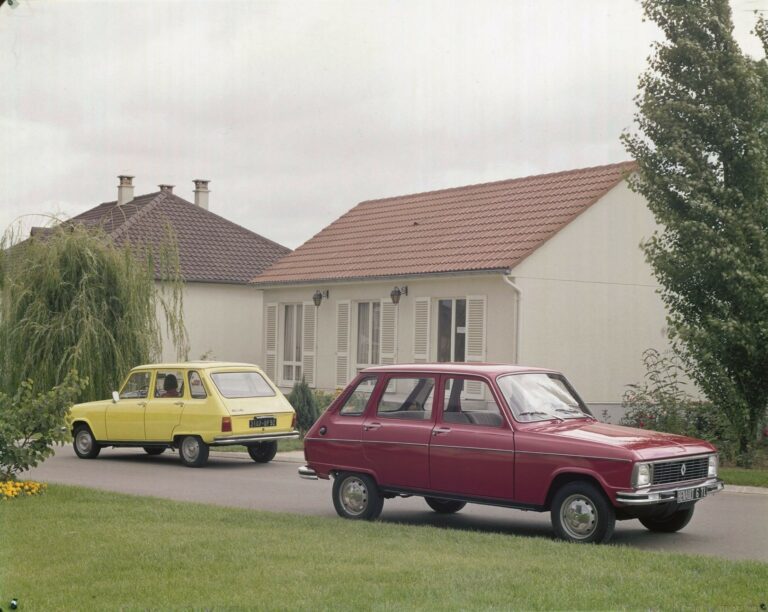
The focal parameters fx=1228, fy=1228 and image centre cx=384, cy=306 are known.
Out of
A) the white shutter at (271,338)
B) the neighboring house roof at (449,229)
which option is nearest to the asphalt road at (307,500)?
the neighboring house roof at (449,229)

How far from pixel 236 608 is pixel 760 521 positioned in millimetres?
8281

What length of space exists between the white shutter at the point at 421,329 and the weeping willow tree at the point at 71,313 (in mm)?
6593

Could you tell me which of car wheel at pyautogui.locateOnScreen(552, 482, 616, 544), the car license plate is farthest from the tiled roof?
the car license plate

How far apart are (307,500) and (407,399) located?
304 centimetres

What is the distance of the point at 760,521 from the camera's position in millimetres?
14414

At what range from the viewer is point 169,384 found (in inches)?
839

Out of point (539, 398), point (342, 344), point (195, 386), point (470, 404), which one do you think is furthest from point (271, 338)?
point (539, 398)

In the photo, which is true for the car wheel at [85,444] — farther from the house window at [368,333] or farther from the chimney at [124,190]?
the chimney at [124,190]

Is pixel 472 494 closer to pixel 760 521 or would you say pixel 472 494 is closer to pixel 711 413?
pixel 760 521

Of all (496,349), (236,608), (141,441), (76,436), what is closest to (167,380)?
(141,441)

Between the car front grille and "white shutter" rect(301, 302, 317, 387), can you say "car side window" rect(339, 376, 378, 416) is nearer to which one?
the car front grille

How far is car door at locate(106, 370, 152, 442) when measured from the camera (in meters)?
21.4

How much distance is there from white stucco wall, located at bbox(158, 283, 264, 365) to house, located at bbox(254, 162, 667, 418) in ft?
26.9

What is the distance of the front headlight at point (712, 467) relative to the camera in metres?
12.6
